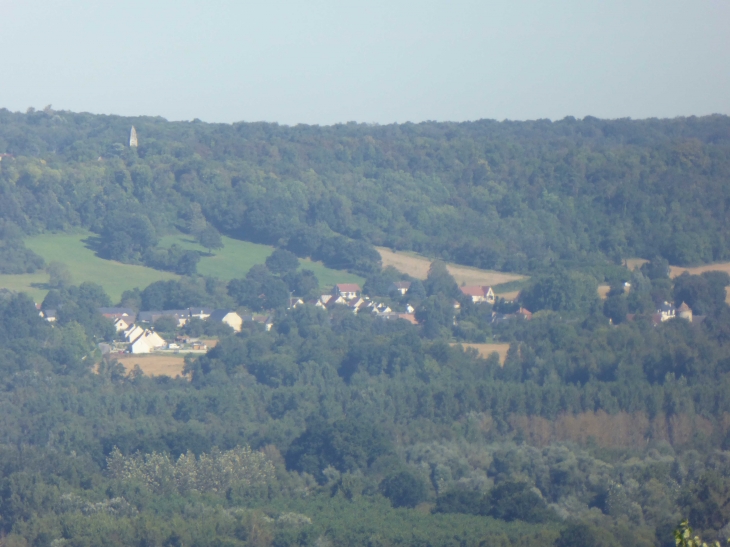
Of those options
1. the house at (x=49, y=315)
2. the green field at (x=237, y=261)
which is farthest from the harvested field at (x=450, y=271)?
the house at (x=49, y=315)

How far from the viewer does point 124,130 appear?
100 meters

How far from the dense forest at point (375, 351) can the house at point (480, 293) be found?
1934 millimetres

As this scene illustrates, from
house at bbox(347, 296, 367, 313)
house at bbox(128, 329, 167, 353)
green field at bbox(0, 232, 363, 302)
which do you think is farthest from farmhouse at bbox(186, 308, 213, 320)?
house at bbox(347, 296, 367, 313)

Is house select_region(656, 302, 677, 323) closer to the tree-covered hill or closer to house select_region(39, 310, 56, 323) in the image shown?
the tree-covered hill

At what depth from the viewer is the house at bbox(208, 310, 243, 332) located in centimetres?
5850

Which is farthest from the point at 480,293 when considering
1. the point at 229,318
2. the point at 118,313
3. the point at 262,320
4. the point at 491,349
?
the point at 118,313

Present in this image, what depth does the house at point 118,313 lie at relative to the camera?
191 feet

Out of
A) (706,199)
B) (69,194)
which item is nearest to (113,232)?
(69,194)

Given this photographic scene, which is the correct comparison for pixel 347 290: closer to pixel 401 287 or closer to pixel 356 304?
pixel 356 304

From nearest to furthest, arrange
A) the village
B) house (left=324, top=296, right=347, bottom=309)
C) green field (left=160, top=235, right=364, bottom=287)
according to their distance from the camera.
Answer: the village, house (left=324, top=296, right=347, bottom=309), green field (left=160, top=235, right=364, bottom=287)

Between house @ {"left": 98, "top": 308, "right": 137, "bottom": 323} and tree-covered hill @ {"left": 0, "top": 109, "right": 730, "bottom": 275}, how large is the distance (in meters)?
9.53

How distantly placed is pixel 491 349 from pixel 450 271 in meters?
18.8

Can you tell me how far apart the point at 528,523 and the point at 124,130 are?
7907cm

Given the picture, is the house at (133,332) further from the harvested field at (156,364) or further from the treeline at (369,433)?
the harvested field at (156,364)
